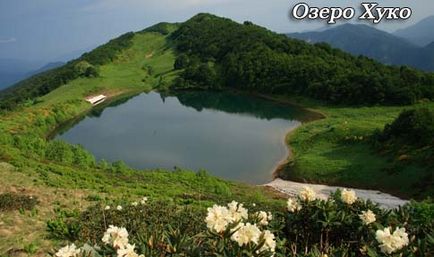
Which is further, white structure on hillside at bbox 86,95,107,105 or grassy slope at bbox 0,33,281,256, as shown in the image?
white structure on hillside at bbox 86,95,107,105

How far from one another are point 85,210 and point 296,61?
80284 mm

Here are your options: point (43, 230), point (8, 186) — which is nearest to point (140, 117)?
point (8, 186)

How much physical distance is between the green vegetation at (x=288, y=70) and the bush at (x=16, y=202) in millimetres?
58649

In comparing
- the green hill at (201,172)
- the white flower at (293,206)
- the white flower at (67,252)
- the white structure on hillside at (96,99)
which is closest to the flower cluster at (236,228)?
the green hill at (201,172)

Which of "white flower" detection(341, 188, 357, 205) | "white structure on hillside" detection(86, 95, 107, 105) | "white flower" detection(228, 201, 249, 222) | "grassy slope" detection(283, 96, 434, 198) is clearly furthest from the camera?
"white structure on hillside" detection(86, 95, 107, 105)

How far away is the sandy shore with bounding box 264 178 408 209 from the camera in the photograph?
30816 millimetres

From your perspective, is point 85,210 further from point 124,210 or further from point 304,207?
point 304,207

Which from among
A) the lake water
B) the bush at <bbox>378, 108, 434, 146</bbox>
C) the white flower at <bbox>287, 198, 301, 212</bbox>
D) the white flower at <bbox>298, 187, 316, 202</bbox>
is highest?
the white flower at <bbox>298, 187, 316, 202</bbox>

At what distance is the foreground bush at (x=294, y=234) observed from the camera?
→ 6.06 meters

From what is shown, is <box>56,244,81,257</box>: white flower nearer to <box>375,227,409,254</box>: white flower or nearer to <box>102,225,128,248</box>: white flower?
<box>102,225,128,248</box>: white flower

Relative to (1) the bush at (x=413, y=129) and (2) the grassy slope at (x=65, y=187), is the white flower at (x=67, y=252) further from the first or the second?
(1) the bush at (x=413, y=129)

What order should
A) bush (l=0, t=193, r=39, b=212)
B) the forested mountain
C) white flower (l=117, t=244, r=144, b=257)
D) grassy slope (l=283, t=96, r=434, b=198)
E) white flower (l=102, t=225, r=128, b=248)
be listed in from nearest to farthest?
white flower (l=117, t=244, r=144, b=257), white flower (l=102, t=225, r=128, b=248), bush (l=0, t=193, r=39, b=212), grassy slope (l=283, t=96, r=434, b=198), the forested mountain

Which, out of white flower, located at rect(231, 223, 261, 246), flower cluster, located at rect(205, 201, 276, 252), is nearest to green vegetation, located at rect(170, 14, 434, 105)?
flower cluster, located at rect(205, 201, 276, 252)

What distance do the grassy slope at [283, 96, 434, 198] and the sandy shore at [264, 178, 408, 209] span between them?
1.23 metres
